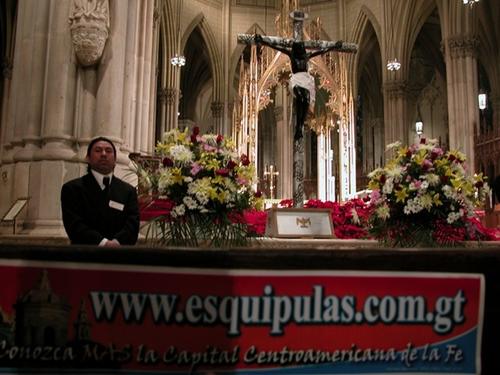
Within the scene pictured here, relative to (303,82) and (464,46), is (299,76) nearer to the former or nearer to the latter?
(303,82)

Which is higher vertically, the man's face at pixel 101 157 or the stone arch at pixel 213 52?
the stone arch at pixel 213 52

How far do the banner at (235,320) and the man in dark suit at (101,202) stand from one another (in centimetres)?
177

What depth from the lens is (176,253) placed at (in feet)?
5.08

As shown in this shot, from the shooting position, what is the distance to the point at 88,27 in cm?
673

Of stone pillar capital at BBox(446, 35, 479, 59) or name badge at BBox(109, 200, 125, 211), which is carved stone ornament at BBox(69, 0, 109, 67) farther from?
stone pillar capital at BBox(446, 35, 479, 59)

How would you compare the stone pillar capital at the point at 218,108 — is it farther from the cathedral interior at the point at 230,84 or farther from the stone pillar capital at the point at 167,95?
the stone pillar capital at the point at 167,95

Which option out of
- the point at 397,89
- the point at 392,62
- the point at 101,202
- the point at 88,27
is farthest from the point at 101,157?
the point at 397,89

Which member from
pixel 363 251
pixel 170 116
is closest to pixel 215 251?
pixel 363 251

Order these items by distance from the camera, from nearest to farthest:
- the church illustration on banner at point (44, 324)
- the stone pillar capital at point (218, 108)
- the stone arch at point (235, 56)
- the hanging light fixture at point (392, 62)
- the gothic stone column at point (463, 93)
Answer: the church illustration on banner at point (44, 324) → the gothic stone column at point (463, 93) → the hanging light fixture at point (392, 62) → the stone arch at point (235, 56) → the stone pillar capital at point (218, 108)

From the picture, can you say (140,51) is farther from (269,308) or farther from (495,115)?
(495,115)

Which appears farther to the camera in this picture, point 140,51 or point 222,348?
point 140,51

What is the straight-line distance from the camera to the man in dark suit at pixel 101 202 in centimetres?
331

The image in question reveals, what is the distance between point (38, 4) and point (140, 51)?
120 inches

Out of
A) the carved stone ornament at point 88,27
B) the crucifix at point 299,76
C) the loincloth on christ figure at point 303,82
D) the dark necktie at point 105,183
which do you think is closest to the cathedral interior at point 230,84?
the carved stone ornament at point 88,27
